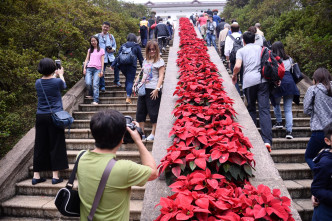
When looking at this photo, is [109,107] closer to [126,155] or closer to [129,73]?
[129,73]

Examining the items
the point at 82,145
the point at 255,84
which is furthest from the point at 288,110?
the point at 82,145

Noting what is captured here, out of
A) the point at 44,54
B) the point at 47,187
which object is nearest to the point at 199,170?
the point at 47,187

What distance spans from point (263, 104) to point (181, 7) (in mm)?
55841

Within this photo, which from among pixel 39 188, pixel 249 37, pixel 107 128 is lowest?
pixel 39 188

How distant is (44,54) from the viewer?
26.5ft

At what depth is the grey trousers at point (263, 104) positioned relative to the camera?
13.8 feet

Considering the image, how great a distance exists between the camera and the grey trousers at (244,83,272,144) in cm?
420

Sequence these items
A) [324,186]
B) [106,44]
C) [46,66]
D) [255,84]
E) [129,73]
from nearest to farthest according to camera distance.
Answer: [324,186]
[46,66]
[255,84]
[129,73]
[106,44]

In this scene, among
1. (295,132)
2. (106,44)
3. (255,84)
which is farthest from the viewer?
(106,44)

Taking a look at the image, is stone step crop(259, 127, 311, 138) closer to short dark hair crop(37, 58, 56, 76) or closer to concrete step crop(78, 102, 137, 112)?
concrete step crop(78, 102, 137, 112)

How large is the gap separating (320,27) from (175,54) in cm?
498

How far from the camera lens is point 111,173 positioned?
5.62ft

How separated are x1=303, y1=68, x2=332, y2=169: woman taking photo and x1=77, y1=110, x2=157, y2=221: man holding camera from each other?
2441 mm

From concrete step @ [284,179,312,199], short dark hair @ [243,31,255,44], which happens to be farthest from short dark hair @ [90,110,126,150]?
short dark hair @ [243,31,255,44]
